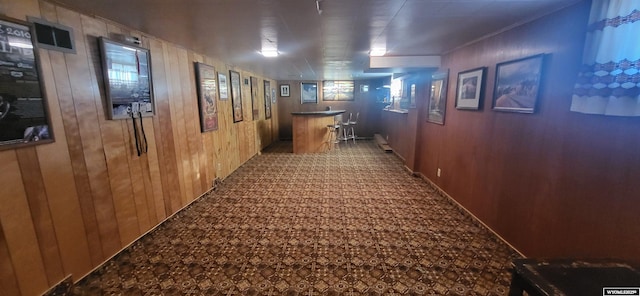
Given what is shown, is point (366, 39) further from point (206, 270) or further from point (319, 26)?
point (206, 270)

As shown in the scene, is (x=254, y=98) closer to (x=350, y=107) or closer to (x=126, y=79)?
(x=350, y=107)

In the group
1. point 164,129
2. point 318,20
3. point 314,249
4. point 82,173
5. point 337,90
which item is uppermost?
point 318,20

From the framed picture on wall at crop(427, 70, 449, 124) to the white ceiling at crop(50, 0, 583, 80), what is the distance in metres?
0.62

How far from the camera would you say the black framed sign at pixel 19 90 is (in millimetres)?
1554

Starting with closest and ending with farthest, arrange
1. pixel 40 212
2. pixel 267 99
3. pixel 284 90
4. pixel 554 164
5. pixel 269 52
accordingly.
Answer: pixel 40 212 < pixel 554 164 < pixel 269 52 < pixel 267 99 < pixel 284 90

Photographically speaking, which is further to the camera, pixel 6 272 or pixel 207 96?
pixel 207 96

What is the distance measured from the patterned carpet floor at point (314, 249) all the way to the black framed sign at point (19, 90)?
1252 millimetres

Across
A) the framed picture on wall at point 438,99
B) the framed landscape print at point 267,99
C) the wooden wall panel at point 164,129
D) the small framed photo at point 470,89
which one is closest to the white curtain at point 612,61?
the small framed photo at point 470,89

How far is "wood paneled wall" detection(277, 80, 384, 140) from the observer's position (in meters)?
9.52

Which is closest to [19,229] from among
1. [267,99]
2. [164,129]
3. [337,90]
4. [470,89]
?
[164,129]

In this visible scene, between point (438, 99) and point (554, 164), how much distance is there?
2246 millimetres

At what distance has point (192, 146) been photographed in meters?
3.61

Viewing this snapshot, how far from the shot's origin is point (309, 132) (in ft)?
22.7

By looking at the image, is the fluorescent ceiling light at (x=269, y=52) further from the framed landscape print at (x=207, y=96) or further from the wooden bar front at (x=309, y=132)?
the wooden bar front at (x=309, y=132)
